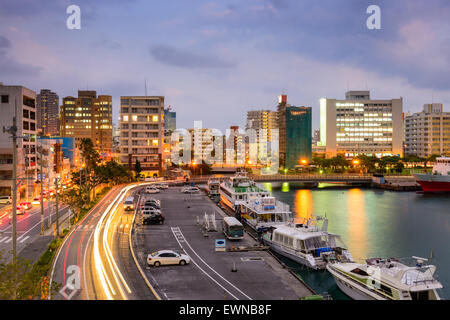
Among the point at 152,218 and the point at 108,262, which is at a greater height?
the point at 152,218

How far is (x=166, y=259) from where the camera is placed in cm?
2431

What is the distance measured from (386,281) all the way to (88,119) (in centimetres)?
18925

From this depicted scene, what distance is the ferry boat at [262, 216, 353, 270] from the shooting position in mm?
28547

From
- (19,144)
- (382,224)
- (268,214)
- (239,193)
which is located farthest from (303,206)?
(19,144)

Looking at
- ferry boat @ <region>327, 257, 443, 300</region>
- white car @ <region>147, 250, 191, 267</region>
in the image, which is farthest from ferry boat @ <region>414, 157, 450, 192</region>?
white car @ <region>147, 250, 191, 267</region>

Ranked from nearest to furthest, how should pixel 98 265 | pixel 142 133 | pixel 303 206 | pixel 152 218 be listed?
pixel 98 265 < pixel 152 218 < pixel 303 206 < pixel 142 133

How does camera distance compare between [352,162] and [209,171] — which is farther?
[352,162]

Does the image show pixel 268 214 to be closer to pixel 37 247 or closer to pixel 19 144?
pixel 37 247

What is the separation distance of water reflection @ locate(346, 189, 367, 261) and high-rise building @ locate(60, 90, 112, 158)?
145m

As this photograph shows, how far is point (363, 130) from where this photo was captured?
179 meters

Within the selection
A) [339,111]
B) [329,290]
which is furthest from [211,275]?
[339,111]
